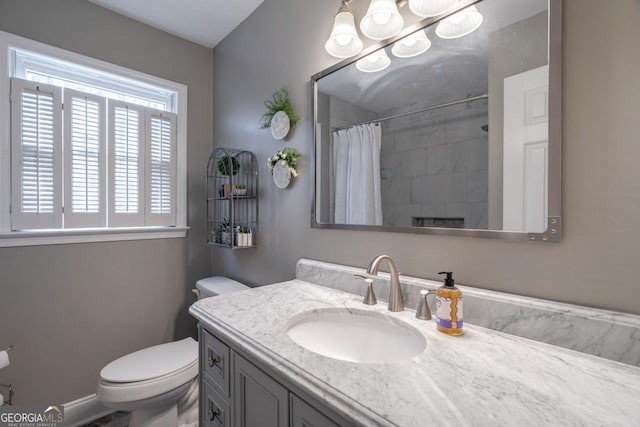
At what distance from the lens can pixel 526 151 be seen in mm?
824

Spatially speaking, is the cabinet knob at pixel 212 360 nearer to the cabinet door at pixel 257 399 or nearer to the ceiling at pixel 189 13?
the cabinet door at pixel 257 399

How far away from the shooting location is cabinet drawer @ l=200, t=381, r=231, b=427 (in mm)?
936

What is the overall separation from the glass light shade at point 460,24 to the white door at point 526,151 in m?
0.23

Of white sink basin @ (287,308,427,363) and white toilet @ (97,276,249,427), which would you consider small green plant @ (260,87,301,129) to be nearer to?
white sink basin @ (287,308,427,363)

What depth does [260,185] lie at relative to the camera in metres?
1.83

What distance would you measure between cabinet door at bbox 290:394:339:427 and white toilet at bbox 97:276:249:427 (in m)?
1.07

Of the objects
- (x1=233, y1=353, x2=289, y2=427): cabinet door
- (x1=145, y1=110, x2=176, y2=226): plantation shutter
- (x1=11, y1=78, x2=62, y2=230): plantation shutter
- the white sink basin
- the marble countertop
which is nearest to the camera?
the marble countertop

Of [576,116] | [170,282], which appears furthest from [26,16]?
[576,116]

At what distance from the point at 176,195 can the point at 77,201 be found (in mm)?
566

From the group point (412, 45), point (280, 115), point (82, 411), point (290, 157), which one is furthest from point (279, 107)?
point (82, 411)

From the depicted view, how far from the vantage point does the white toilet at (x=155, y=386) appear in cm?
134

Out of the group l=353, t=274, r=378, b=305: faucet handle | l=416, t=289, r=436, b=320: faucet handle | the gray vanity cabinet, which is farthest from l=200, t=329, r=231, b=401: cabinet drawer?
l=416, t=289, r=436, b=320: faucet handle

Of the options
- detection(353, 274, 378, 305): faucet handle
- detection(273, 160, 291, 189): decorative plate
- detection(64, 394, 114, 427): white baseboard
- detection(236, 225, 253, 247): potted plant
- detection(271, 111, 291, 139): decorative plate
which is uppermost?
detection(271, 111, 291, 139): decorative plate

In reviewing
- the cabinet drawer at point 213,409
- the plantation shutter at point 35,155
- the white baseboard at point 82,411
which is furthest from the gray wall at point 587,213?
the white baseboard at point 82,411
